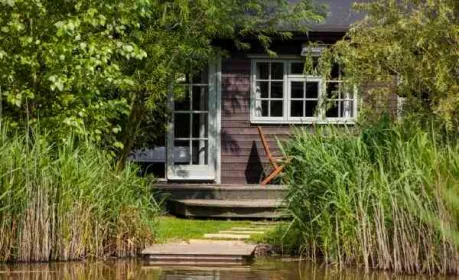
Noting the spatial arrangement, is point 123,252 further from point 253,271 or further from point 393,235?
point 393,235

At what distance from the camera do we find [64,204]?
24.8 feet

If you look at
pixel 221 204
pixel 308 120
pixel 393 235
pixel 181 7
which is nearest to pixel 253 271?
pixel 393 235

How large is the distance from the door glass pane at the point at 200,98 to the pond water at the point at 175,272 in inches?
251

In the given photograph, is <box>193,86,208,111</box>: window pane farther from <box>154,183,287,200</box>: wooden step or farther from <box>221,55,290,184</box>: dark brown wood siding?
<box>154,183,287,200</box>: wooden step

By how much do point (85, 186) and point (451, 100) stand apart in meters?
3.77

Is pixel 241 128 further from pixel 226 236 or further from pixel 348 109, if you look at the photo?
pixel 226 236

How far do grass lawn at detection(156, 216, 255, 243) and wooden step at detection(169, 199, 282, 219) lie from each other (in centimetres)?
18

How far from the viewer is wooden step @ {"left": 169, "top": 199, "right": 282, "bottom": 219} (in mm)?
10672

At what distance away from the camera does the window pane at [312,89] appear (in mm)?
13711

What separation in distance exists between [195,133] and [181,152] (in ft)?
1.45

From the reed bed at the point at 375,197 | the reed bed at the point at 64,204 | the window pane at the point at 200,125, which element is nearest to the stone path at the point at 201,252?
the reed bed at the point at 64,204

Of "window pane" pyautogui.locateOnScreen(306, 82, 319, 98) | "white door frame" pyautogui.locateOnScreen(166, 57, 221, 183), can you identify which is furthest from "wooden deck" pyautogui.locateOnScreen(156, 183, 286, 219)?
"window pane" pyautogui.locateOnScreen(306, 82, 319, 98)

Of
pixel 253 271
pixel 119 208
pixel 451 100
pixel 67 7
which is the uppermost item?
pixel 67 7

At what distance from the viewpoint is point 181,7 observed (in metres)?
10.3
